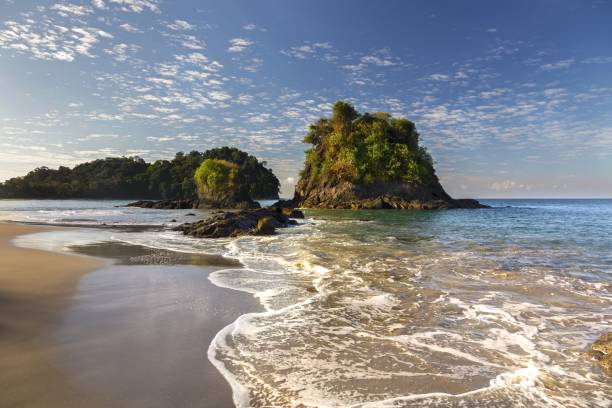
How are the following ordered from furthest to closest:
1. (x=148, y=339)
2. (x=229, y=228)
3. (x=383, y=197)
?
(x=383, y=197)
(x=229, y=228)
(x=148, y=339)

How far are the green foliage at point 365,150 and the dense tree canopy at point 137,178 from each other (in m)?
46.1

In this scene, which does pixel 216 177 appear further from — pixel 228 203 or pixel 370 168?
pixel 370 168

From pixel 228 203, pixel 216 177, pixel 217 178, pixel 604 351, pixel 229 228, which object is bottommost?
pixel 604 351

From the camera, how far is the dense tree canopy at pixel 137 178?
111812mm

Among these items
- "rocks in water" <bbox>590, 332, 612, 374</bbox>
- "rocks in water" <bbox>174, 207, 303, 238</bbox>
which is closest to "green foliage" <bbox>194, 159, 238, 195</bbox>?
"rocks in water" <bbox>174, 207, 303, 238</bbox>

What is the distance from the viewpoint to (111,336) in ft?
14.8

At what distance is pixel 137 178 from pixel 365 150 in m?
87.5

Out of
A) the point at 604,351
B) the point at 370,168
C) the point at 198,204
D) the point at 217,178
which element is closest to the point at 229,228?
the point at 604,351

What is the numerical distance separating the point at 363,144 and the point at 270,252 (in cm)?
5417

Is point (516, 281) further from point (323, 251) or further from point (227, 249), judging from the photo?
point (227, 249)

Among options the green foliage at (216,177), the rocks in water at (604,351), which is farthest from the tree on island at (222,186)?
the rocks in water at (604,351)

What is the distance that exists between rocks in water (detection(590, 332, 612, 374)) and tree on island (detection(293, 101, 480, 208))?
183ft

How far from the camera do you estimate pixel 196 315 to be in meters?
5.52

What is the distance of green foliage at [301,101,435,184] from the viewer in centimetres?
6197
